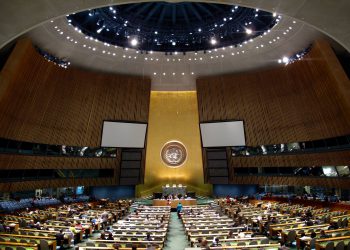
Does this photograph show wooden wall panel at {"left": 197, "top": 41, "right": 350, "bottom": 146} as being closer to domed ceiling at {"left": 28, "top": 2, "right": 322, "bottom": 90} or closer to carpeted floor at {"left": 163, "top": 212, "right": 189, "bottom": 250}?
domed ceiling at {"left": 28, "top": 2, "right": 322, "bottom": 90}

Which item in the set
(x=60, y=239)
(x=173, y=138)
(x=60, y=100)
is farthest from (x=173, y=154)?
(x=60, y=239)

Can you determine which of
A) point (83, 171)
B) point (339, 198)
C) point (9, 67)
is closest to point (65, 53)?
point (9, 67)

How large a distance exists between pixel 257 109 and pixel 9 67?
21.1m

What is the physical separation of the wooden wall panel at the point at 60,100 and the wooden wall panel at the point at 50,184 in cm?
329

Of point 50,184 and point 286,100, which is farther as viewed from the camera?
point 286,100

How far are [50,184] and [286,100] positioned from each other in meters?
21.7

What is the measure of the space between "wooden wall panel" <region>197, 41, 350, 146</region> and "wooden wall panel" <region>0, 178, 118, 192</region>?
38.2 feet

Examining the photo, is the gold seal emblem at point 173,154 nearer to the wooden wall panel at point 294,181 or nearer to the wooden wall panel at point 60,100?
the wooden wall panel at point 60,100

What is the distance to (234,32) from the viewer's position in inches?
944

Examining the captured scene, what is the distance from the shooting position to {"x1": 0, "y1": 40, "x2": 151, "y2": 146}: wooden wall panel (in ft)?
64.2

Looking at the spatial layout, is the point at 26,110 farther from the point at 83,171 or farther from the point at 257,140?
the point at 257,140

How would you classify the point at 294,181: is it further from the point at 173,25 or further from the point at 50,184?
the point at 50,184

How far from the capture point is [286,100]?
83.0ft

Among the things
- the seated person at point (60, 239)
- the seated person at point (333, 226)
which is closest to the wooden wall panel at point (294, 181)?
the seated person at point (333, 226)
